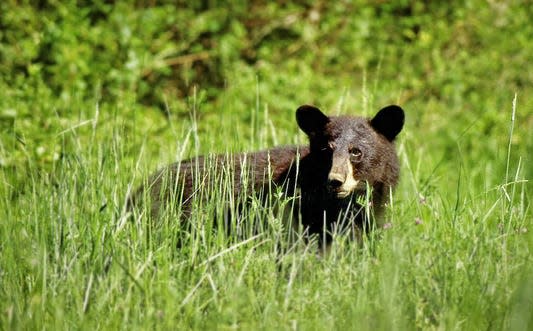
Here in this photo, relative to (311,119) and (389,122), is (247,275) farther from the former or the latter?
(389,122)

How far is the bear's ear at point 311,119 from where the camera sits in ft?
16.9

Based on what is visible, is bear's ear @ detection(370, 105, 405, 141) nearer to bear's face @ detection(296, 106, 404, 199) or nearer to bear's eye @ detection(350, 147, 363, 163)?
bear's face @ detection(296, 106, 404, 199)

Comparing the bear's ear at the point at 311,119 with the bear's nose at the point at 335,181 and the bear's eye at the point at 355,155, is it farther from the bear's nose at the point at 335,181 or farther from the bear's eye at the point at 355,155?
the bear's nose at the point at 335,181

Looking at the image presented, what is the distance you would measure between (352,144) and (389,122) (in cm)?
37

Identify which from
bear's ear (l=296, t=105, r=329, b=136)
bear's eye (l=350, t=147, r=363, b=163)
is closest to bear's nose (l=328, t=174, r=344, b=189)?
bear's eye (l=350, t=147, r=363, b=163)

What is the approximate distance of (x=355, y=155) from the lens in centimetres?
495

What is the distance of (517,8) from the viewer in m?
9.93

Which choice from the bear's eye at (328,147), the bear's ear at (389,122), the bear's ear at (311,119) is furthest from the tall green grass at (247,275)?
the bear's ear at (311,119)

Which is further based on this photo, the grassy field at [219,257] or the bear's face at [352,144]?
the bear's face at [352,144]

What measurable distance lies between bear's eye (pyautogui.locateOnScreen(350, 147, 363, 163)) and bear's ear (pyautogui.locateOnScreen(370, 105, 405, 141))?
304 mm

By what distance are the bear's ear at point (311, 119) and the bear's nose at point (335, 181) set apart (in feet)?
1.92

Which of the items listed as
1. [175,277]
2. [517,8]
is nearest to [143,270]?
[175,277]

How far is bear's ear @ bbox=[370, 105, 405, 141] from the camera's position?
16.7 ft

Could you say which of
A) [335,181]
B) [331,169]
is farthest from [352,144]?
[335,181]
